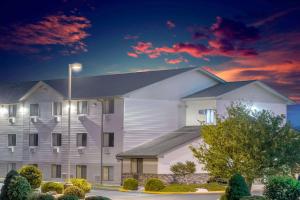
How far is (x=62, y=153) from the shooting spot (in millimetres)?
71062

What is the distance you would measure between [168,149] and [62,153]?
14431 mm

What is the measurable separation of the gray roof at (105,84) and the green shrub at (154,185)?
39.9ft

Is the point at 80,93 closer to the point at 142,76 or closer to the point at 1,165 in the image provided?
the point at 142,76

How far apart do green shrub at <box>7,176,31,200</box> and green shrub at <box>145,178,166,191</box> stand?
1777 cm

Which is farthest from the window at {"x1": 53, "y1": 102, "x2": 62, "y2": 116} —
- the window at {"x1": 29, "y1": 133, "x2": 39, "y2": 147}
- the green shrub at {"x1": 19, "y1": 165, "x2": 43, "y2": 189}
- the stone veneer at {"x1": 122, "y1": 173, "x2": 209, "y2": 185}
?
the green shrub at {"x1": 19, "y1": 165, "x2": 43, "y2": 189}

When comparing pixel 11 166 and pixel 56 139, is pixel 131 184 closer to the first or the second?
pixel 56 139

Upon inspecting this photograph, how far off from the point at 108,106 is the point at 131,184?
11.4 metres

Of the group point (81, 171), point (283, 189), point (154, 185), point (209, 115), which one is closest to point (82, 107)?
point (81, 171)

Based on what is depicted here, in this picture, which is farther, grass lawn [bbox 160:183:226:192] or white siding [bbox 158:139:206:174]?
white siding [bbox 158:139:206:174]

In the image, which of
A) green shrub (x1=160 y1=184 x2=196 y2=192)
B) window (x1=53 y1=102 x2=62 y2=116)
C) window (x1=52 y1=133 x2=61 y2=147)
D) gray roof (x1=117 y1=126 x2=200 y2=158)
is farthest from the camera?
window (x1=53 y1=102 x2=62 y2=116)

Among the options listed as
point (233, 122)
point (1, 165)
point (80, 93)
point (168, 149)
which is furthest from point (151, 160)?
point (1, 165)

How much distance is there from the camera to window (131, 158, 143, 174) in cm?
6209

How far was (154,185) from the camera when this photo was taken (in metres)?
55.1

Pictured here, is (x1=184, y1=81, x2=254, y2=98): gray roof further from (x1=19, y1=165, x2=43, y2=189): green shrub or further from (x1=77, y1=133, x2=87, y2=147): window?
(x1=19, y1=165, x2=43, y2=189): green shrub
